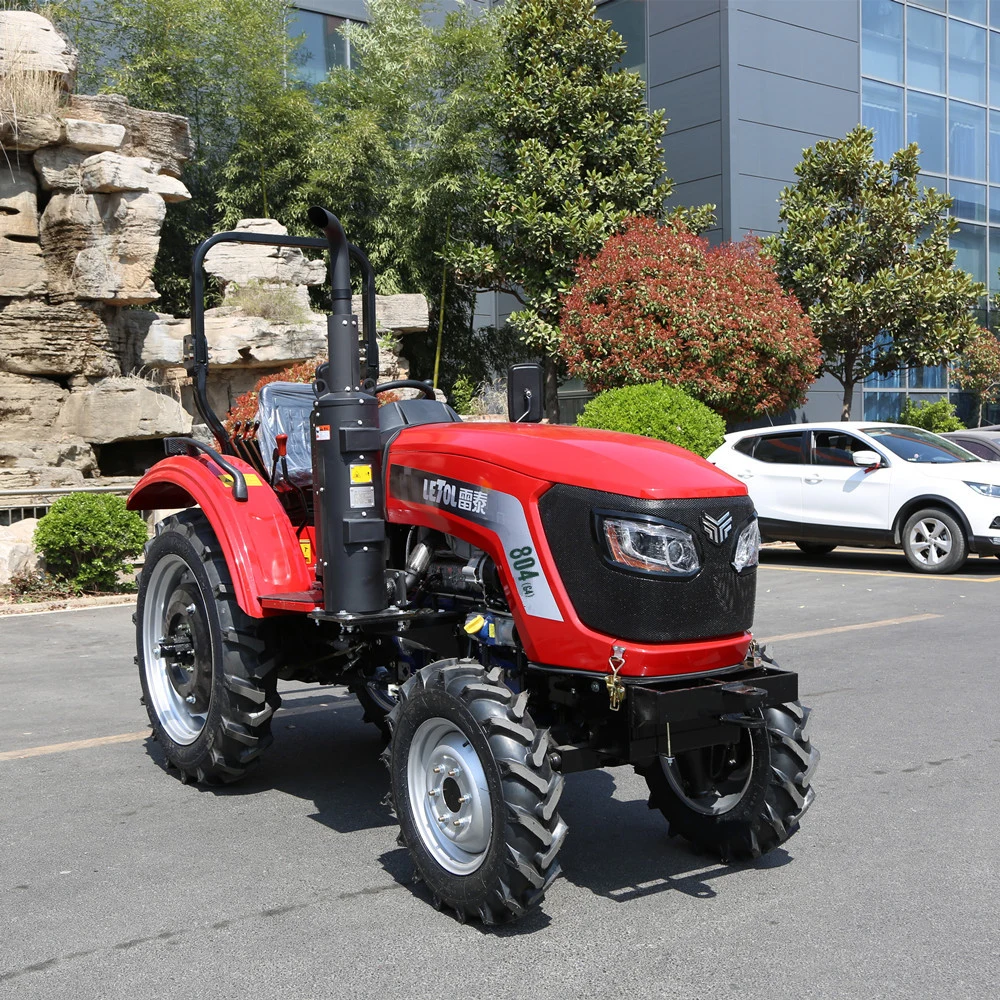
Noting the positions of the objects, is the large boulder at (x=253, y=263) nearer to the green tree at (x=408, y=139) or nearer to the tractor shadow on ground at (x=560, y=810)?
the green tree at (x=408, y=139)

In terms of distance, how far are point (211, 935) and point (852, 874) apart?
2213 millimetres

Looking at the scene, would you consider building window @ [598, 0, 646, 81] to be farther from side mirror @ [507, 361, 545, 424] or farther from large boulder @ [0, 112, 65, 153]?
side mirror @ [507, 361, 545, 424]

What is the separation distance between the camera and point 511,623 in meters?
4.03

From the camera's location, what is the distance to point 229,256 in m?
19.7

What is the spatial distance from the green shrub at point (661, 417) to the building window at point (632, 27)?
12837mm

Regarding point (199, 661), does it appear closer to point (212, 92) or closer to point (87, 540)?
point (87, 540)

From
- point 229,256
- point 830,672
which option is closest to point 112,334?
point 229,256

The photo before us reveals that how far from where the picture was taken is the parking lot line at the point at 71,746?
585 cm

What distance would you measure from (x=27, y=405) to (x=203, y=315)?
1149 cm

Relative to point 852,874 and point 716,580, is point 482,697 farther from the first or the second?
point 852,874

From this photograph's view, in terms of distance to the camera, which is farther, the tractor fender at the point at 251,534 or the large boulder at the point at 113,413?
the large boulder at the point at 113,413

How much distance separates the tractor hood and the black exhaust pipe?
192 millimetres

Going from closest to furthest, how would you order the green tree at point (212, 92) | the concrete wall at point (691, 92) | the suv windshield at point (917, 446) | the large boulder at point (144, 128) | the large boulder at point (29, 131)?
the suv windshield at point (917, 446), the large boulder at point (29, 131), the large boulder at point (144, 128), the green tree at point (212, 92), the concrete wall at point (691, 92)

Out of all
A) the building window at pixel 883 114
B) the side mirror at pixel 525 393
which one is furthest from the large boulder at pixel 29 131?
the building window at pixel 883 114
